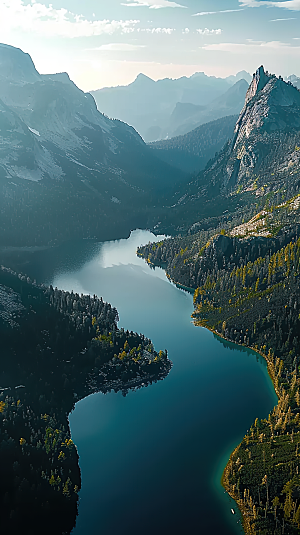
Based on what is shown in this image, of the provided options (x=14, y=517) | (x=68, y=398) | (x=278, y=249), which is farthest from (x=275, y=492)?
(x=278, y=249)

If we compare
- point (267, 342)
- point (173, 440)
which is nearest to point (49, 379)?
point (173, 440)

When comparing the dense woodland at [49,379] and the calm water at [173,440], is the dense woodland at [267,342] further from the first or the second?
the dense woodland at [49,379]

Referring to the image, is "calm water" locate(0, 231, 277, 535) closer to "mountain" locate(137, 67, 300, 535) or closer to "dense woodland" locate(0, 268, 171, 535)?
"mountain" locate(137, 67, 300, 535)

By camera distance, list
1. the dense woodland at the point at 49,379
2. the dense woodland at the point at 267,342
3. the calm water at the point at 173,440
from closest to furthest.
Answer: the calm water at the point at 173,440
the dense woodland at the point at 267,342
the dense woodland at the point at 49,379

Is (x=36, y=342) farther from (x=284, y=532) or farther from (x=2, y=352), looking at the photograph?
(x=284, y=532)

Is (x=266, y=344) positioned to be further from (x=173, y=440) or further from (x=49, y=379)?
(x=49, y=379)

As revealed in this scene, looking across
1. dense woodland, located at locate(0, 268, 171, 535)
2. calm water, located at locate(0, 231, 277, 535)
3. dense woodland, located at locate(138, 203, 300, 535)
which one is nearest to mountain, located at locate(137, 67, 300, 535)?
dense woodland, located at locate(138, 203, 300, 535)

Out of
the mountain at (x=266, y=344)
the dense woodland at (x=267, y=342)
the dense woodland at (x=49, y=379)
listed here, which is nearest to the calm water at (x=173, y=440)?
the mountain at (x=266, y=344)
